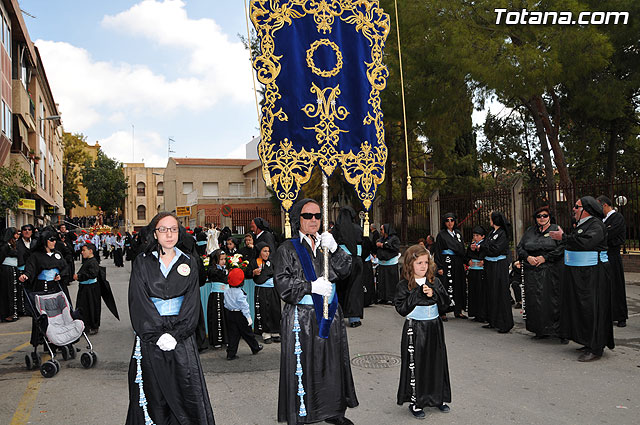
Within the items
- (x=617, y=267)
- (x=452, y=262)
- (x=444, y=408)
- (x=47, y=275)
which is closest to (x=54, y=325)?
(x=47, y=275)

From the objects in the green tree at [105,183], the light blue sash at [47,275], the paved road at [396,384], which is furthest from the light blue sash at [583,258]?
the green tree at [105,183]

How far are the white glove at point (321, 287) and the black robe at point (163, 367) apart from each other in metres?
1.01

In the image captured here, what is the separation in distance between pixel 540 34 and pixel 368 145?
37.7 feet

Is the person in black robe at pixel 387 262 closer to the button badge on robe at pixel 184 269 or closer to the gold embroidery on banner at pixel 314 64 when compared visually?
the gold embroidery on banner at pixel 314 64

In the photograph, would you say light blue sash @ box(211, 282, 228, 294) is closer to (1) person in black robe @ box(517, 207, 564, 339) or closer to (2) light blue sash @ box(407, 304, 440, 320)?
(2) light blue sash @ box(407, 304, 440, 320)

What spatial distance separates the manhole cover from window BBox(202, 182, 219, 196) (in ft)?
133

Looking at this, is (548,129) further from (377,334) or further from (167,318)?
(167,318)

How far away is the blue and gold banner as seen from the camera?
16.3 feet

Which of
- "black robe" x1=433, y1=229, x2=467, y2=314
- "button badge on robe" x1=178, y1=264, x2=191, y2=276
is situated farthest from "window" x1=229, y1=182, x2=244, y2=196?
"button badge on robe" x1=178, y1=264, x2=191, y2=276

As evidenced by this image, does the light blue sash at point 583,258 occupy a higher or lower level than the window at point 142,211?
lower

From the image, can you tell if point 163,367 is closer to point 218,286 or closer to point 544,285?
point 218,286

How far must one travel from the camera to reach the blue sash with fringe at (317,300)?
168 inches

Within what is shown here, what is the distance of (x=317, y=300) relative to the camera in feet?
14.3

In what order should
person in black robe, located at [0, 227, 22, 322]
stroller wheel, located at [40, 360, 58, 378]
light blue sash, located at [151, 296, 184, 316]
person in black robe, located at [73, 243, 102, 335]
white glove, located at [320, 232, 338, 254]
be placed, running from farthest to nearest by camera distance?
person in black robe, located at [0, 227, 22, 322], person in black robe, located at [73, 243, 102, 335], stroller wheel, located at [40, 360, 58, 378], white glove, located at [320, 232, 338, 254], light blue sash, located at [151, 296, 184, 316]
